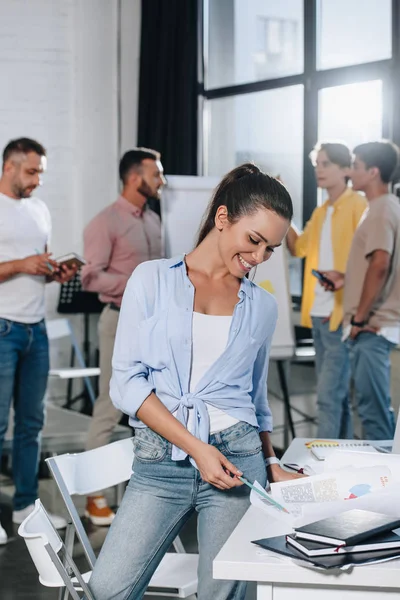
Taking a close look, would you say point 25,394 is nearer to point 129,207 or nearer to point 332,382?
point 129,207

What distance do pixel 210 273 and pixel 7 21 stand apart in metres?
4.55

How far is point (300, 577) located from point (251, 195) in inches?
30.3

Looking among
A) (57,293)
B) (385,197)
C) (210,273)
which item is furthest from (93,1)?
(210,273)

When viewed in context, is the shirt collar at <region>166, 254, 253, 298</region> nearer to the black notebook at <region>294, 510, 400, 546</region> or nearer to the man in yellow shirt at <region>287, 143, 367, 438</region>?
the black notebook at <region>294, 510, 400, 546</region>

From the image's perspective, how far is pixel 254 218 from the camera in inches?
73.1

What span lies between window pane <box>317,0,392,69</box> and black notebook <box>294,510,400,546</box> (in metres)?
3.71

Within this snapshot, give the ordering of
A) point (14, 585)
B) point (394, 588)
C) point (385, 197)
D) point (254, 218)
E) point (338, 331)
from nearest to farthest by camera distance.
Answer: point (394, 588) → point (254, 218) → point (14, 585) → point (385, 197) → point (338, 331)

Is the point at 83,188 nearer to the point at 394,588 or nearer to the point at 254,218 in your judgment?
the point at 254,218

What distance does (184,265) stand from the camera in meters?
1.94

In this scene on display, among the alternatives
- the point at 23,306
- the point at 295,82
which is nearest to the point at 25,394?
the point at 23,306

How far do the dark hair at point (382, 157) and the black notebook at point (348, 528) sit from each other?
8.60 ft

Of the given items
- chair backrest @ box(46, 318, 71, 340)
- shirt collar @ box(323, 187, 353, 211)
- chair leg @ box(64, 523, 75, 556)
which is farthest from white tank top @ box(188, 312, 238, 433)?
chair backrest @ box(46, 318, 71, 340)

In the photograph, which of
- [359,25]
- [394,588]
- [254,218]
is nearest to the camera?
[394,588]

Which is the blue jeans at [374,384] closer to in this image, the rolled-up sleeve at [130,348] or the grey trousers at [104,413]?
the grey trousers at [104,413]
